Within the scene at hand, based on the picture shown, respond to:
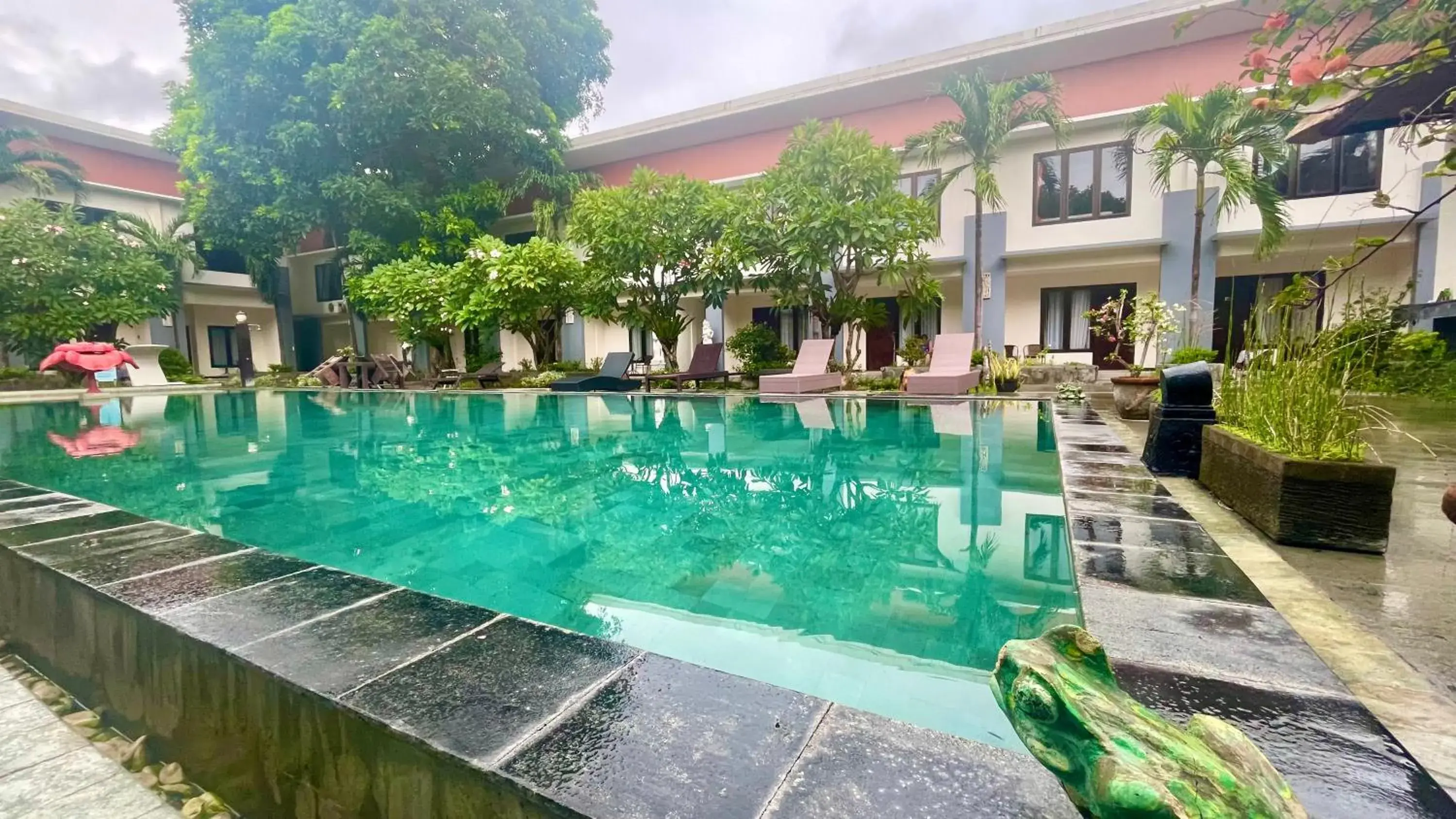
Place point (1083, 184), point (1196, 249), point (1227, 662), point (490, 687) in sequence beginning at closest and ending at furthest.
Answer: point (490, 687), point (1227, 662), point (1196, 249), point (1083, 184)

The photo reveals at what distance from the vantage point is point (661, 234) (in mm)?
13648

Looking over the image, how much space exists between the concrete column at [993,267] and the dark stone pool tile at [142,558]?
14.3 metres

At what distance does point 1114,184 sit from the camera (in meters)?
13.9

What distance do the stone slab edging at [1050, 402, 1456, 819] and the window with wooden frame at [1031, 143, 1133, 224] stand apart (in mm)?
13596

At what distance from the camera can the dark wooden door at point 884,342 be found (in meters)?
17.5

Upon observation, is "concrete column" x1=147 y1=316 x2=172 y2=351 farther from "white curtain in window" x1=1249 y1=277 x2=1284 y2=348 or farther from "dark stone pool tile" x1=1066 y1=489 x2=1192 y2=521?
"white curtain in window" x1=1249 y1=277 x2=1284 y2=348

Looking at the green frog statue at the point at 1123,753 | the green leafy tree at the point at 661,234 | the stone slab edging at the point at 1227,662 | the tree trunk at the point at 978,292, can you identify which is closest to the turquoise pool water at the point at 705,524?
the stone slab edging at the point at 1227,662

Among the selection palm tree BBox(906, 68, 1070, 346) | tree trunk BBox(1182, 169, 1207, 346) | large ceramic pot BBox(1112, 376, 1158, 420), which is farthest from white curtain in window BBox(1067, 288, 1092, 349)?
large ceramic pot BBox(1112, 376, 1158, 420)

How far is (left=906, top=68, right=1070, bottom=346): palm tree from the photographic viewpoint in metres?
12.2

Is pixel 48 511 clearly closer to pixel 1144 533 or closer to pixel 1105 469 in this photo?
pixel 1144 533

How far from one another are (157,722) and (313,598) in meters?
0.45

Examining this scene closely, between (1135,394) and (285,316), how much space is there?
2908 centimetres

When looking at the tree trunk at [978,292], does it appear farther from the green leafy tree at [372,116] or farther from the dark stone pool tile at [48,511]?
the dark stone pool tile at [48,511]

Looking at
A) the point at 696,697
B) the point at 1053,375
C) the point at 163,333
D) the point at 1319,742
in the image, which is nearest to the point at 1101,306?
the point at 1053,375
